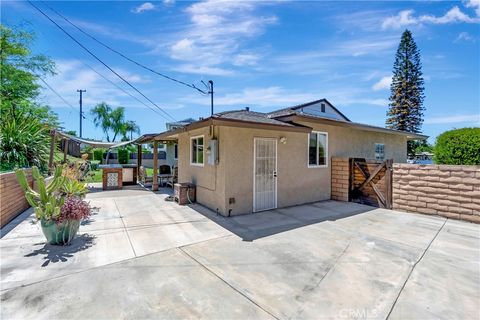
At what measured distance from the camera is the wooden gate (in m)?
8.15

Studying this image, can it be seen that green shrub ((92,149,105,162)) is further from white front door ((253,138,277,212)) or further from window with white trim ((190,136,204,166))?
white front door ((253,138,277,212))

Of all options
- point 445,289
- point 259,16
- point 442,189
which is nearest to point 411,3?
point 259,16

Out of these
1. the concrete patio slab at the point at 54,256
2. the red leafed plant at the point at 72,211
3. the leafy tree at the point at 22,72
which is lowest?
the concrete patio slab at the point at 54,256

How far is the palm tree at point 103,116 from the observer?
47.9 metres

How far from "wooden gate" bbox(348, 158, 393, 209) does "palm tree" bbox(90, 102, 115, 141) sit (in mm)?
50868

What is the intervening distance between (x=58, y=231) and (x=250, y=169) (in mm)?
4832

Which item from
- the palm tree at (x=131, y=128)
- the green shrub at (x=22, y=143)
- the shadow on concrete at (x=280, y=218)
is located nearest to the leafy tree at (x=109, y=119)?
the palm tree at (x=131, y=128)

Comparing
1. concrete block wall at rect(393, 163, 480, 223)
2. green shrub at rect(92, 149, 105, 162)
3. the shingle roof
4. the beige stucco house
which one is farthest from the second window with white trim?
green shrub at rect(92, 149, 105, 162)

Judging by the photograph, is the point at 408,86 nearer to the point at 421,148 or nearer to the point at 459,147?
the point at 421,148

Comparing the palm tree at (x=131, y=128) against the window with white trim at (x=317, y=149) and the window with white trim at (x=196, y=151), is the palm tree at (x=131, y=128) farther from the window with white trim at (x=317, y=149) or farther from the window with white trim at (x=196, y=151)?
the window with white trim at (x=317, y=149)

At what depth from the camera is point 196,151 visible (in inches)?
348

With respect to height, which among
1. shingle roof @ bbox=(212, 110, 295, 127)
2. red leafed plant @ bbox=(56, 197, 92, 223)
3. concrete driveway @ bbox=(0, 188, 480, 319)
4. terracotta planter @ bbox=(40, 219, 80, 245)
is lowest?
concrete driveway @ bbox=(0, 188, 480, 319)

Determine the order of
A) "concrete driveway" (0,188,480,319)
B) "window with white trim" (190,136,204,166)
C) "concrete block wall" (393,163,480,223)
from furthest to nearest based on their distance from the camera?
"window with white trim" (190,136,204,166) → "concrete block wall" (393,163,480,223) → "concrete driveway" (0,188,480,319)

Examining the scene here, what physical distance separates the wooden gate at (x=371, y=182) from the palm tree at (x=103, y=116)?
50868mm
